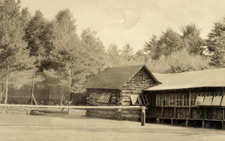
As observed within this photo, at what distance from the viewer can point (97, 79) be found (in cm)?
4344

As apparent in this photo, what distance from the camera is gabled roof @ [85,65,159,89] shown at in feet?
123

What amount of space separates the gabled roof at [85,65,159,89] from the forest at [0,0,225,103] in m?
6.80

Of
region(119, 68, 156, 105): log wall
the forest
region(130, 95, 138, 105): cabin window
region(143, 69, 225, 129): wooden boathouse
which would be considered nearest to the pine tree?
the forest

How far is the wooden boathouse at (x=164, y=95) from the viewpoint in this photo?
29.6 m

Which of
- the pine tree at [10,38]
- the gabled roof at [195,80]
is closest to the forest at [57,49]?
the pine tree at [10,38]

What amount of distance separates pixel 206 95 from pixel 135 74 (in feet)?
32.6

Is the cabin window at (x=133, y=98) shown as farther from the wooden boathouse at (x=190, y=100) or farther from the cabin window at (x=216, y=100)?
the cabin window at (x=216, y=100)

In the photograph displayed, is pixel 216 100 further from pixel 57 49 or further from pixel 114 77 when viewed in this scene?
pixel 57 49

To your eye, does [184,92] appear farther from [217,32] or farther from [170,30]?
[170,30]

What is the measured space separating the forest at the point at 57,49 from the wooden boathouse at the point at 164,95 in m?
7.73

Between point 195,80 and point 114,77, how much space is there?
33.9 ft

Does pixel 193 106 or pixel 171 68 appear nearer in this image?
pixel 193 106

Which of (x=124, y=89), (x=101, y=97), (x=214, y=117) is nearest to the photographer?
(x=214, y=117)

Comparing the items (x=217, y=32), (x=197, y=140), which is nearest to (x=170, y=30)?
(x=217, y=32)
